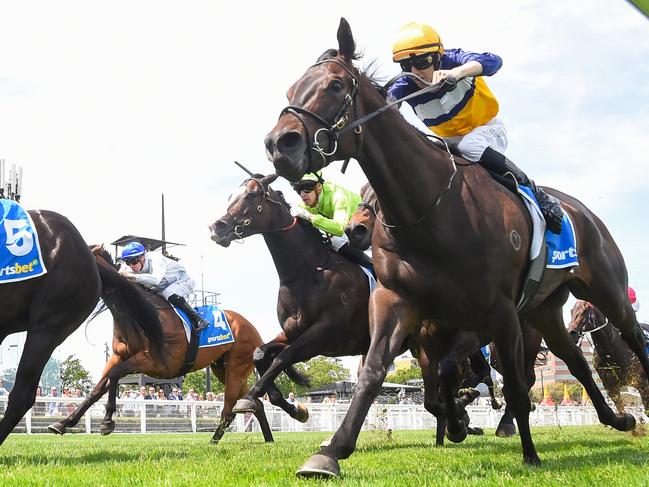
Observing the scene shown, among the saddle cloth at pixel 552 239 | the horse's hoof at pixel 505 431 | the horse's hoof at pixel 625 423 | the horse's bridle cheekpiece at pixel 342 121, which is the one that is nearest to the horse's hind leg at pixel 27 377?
the horse's bridle cheekpiece at pixel 342 121

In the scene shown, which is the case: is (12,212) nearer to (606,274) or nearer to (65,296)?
(65,296)

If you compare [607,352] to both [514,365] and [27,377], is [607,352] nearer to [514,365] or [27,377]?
[514,365]

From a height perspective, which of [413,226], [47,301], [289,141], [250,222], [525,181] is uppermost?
[250,222]

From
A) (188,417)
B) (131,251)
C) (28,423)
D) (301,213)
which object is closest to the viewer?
(301,213)

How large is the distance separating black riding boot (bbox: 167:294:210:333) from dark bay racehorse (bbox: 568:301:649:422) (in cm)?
577

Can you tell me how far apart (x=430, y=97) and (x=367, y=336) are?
3966 millimetres

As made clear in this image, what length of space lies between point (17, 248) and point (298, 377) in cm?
547

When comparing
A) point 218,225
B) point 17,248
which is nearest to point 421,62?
point 17,248

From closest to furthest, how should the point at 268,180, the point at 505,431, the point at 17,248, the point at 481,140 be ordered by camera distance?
1. the point at 481,140
2. the point at 17,248
3. the point at 268,180
4. the point at 505,431

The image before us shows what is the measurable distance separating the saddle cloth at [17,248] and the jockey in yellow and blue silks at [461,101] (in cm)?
334

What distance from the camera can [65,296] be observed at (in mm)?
7055

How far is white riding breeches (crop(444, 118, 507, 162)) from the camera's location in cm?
614

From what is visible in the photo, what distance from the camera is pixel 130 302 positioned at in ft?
30.3

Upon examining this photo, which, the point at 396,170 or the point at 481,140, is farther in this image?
the point at 481,140
